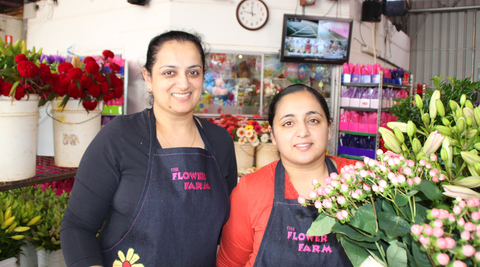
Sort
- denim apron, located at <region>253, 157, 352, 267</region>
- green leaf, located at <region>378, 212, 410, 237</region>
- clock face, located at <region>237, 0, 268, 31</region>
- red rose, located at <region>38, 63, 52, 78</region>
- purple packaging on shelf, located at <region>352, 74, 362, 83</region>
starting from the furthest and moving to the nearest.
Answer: clock face, located at <region>237, 0, 268, 31</region>
purple packaging on shelf, located at <region>352, 74, 362, 83</region>
red rose, located at <region>38, 63, 52, 78</region>
denim apron, located at <region>253, 157, 352, 267</region>
green leaf, located at <region>378, 212, 410, 237</region>

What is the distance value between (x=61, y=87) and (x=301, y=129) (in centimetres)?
117

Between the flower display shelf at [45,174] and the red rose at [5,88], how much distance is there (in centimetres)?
37

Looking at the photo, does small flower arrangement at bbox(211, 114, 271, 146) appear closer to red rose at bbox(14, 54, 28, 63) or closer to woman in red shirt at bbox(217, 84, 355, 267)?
woman in red shirt at bbox(217, 84, 355, 267)

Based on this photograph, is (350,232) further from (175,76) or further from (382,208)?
(175,76)

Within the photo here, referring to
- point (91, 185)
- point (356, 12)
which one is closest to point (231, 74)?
point (356, 12)

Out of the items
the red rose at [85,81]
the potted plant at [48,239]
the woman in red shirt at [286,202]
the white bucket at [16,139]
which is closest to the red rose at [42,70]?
the white bucket at [16,139]

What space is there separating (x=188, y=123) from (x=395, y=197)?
0.97 meters

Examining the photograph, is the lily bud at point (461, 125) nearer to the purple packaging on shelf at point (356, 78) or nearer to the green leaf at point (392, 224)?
the green leaf at point (392, 224)

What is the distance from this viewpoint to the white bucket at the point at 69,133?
1.62 metres

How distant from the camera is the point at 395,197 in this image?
0.55 m

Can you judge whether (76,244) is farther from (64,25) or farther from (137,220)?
(64,25)

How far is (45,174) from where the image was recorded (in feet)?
4.79

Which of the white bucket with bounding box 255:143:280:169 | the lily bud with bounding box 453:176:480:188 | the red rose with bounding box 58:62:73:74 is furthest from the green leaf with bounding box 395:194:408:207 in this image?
the white bucket with bounding box 255:143:280:169

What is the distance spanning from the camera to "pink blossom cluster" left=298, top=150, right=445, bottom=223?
1.74ft
